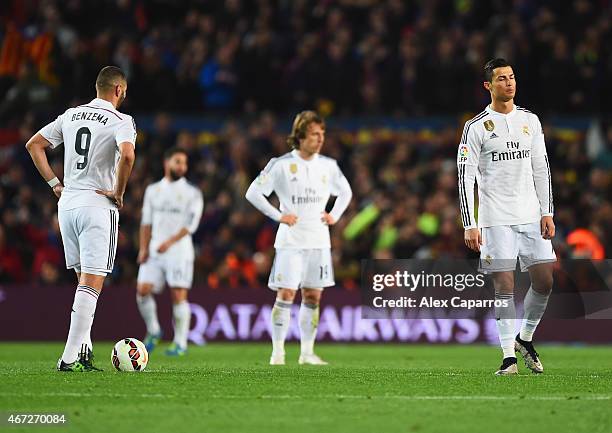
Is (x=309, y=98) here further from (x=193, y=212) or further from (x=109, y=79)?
(x=109, y=79)

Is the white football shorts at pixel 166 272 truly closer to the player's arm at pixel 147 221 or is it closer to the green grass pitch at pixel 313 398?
the player's arm at pixel 147 221

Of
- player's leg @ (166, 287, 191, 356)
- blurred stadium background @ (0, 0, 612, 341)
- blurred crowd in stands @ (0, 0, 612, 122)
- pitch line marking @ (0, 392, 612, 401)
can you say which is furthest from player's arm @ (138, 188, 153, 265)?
pitch line marking @ (0, 392, 612, 401)

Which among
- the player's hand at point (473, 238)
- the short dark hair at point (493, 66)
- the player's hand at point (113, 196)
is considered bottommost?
the player's hand at point (473, 238)

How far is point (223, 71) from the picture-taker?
22.5m

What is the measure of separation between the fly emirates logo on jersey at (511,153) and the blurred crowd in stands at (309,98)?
330 inches

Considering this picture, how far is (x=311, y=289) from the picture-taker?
1318 cm

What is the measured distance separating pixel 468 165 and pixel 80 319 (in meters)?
3.68

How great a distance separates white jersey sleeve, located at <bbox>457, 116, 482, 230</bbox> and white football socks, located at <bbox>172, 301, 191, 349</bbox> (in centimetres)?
638

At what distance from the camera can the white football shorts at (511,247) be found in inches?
413

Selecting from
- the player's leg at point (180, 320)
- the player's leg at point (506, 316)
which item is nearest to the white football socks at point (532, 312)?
the player's leg at point (506, 316)

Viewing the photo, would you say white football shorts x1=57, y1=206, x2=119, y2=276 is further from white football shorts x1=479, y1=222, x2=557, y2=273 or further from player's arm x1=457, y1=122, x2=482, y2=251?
white football shorts x1=479, y1=222, x2=557, y2=273

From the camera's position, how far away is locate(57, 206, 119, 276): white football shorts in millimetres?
10242

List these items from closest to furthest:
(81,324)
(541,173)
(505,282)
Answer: (81,324), (505,282), (541,173)

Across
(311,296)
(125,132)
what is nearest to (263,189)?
(311,296)
